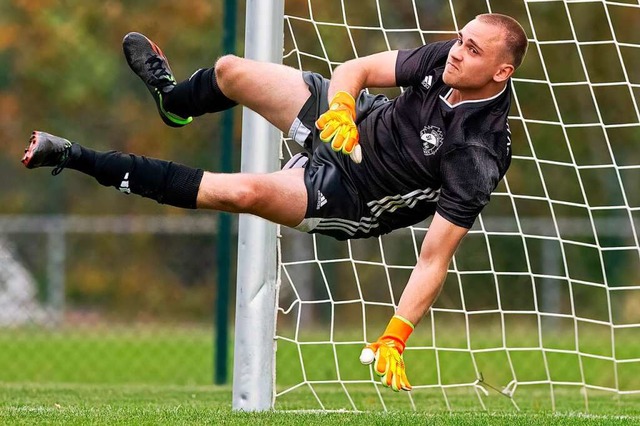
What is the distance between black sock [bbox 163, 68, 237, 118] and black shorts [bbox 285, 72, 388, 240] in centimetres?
40

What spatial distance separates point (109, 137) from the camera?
17.9 metres

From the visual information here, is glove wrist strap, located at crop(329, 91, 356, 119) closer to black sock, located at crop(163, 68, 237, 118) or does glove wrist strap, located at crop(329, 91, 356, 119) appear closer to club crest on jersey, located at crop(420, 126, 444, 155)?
club crest on jersey, located at crop(420, 126, 444, 155)

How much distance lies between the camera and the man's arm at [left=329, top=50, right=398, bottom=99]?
18.4ft

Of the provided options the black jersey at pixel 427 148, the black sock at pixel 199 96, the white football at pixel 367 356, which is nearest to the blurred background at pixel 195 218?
the black sock at pixel 199 96

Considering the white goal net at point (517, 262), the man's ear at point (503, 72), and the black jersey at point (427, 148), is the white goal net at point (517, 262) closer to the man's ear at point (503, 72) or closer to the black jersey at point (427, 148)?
the black jersey at point (427, 148)

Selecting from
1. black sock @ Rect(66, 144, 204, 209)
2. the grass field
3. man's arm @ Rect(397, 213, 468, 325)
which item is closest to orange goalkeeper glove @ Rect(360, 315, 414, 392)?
man's arm @ Rect(397, 213, 468, 325)

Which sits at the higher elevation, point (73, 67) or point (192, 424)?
point (73, 67)

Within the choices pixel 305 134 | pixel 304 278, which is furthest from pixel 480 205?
pixel 304 278

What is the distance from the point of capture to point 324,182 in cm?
578

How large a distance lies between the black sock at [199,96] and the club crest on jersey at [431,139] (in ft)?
3.19

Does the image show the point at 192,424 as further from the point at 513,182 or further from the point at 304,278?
the point at 513,182

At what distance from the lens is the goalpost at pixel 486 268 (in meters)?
6.54

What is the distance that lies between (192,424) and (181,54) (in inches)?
550

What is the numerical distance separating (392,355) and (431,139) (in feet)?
3.63
